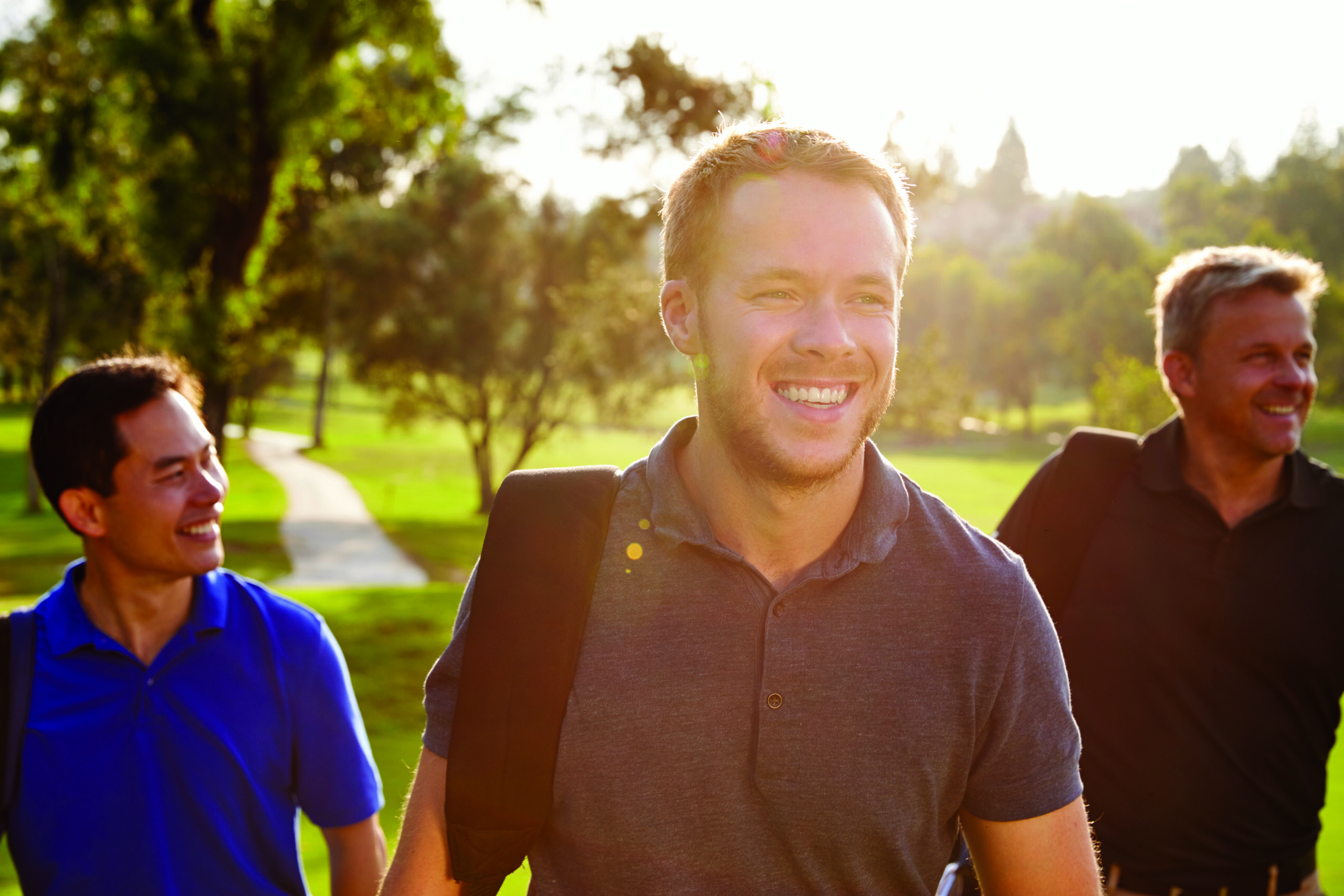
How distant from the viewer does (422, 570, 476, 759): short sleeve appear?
76.0 inches

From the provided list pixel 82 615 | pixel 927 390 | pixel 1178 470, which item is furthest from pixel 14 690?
pixel 927 390

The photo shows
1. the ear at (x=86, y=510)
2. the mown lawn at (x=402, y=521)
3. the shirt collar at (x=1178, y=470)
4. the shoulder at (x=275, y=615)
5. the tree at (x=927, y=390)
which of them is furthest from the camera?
the tree at (x=927, y=390)

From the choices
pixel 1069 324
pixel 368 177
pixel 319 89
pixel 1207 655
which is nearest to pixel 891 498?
pixel 1207 655

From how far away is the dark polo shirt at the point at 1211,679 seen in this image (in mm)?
3121

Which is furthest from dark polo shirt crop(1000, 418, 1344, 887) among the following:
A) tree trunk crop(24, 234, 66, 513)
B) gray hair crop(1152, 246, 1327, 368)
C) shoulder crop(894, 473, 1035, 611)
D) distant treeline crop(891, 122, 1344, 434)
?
tree trunk crop(24, 234, 66, 513)

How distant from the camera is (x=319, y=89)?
39.0ft

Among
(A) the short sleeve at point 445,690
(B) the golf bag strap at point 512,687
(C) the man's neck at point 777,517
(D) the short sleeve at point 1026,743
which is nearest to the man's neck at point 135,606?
(A) the short sleeve at point 445,690

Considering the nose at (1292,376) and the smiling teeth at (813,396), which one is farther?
the nose at (1292,376)

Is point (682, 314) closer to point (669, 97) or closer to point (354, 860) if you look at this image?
point (354, 860)

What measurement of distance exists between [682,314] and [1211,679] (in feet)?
7.22

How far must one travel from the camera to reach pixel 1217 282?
3.54 m

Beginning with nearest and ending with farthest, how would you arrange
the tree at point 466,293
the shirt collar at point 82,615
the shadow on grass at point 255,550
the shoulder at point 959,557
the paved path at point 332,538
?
1. the shoulder at point 959,557
2. the shirt collar at point 82,615
3. the shadow on grass at point 255,550
4. the paved path at point 332,538
5. the tree at point 466,293

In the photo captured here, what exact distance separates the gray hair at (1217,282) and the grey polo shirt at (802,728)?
6.84 ft

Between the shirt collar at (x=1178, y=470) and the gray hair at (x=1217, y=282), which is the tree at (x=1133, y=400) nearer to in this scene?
the gray hair at (x=1217, y=282)
